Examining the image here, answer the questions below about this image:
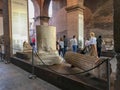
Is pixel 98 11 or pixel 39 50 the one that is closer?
pixel 39 50

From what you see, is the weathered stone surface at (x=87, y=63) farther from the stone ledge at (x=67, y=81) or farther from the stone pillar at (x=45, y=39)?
the stone pillar at (x=45, y=39)

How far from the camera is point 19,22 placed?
10812mm

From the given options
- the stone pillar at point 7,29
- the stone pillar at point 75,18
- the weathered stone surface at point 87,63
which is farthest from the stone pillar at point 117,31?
the stone pillar at point 75,18

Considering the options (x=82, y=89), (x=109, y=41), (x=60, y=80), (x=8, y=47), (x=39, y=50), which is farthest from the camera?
(x=109, y=41)

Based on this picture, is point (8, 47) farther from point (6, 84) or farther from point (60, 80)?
point (60, 80)

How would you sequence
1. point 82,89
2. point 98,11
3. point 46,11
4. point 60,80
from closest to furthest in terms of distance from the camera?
point 82,89 < point 60,80 < point 98,11 < point 46,11

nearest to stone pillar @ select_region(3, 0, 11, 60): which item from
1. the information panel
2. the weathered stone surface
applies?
the information panel

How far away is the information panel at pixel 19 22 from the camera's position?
34.8 ft

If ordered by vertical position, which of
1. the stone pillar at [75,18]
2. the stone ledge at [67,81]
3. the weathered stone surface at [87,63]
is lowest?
the stone ledge at [67,81]

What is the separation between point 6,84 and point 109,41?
35.9 ft

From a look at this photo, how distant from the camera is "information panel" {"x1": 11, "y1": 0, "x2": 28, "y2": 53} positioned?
1059 centimetres

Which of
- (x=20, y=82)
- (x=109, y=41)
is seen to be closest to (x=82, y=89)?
(x=20, y=82)

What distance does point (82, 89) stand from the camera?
4090 mm

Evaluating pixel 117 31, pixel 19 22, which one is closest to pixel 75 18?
pixel 19 22
